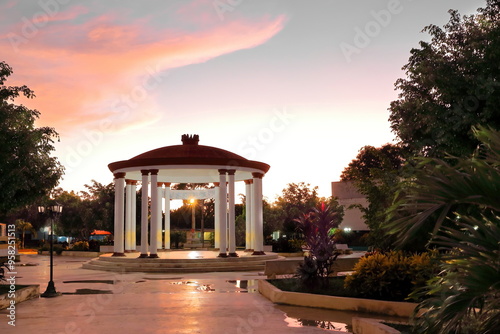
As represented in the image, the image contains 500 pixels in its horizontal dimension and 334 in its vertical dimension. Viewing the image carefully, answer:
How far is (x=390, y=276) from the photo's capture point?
12.1 meters

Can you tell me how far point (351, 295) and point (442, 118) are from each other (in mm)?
7870

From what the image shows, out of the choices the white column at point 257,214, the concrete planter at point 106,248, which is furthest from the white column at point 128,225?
the white column at point 257,214

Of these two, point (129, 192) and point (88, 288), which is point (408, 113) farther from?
point (129, 192)

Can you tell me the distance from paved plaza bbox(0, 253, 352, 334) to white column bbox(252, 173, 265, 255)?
36.3 ft

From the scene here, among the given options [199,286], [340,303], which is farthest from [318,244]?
[199,286]

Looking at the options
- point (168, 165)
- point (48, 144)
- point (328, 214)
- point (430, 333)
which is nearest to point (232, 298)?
point (328, 214)

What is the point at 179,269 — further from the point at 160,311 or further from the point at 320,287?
the point at 160,311

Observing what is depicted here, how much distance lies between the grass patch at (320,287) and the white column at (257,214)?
14070mm

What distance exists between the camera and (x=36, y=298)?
15383 millimetres

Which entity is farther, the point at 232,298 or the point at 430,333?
the point at 232,298

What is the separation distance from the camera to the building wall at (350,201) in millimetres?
61156

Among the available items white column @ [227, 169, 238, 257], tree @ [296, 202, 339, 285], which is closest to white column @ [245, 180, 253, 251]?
white column @ [227, 169, 238, 257]

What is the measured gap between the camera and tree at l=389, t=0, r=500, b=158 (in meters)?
16.3

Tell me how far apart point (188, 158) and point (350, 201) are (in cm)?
3763
